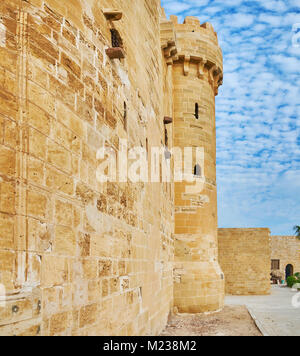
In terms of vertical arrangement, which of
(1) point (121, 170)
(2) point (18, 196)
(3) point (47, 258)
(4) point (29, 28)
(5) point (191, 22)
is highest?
(5) point (191, 22)

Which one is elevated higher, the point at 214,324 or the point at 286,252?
the point at 214,324

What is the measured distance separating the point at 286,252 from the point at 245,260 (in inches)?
482

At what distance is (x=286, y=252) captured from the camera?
3150 cm

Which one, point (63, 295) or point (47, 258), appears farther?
point (63, 295)

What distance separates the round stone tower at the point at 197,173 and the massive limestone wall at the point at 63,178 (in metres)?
7.35

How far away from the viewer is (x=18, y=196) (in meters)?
2.68

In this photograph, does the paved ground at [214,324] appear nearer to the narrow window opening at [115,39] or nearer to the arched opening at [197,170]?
the arched opening at [197,170]

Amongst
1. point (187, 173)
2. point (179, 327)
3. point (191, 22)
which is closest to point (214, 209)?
point (187, 173)

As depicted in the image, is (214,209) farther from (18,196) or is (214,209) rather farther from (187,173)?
(18,196)

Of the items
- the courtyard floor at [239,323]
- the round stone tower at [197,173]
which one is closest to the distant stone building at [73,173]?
the courtyard floor at [239,323]

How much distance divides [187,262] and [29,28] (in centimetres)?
1080

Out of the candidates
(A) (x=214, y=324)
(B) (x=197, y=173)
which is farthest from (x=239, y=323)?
(B) (x=197, y=173)

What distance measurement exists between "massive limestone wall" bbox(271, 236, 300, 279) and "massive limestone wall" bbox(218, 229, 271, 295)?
36.6ft

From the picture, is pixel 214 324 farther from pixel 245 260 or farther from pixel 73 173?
pixel 245 260
